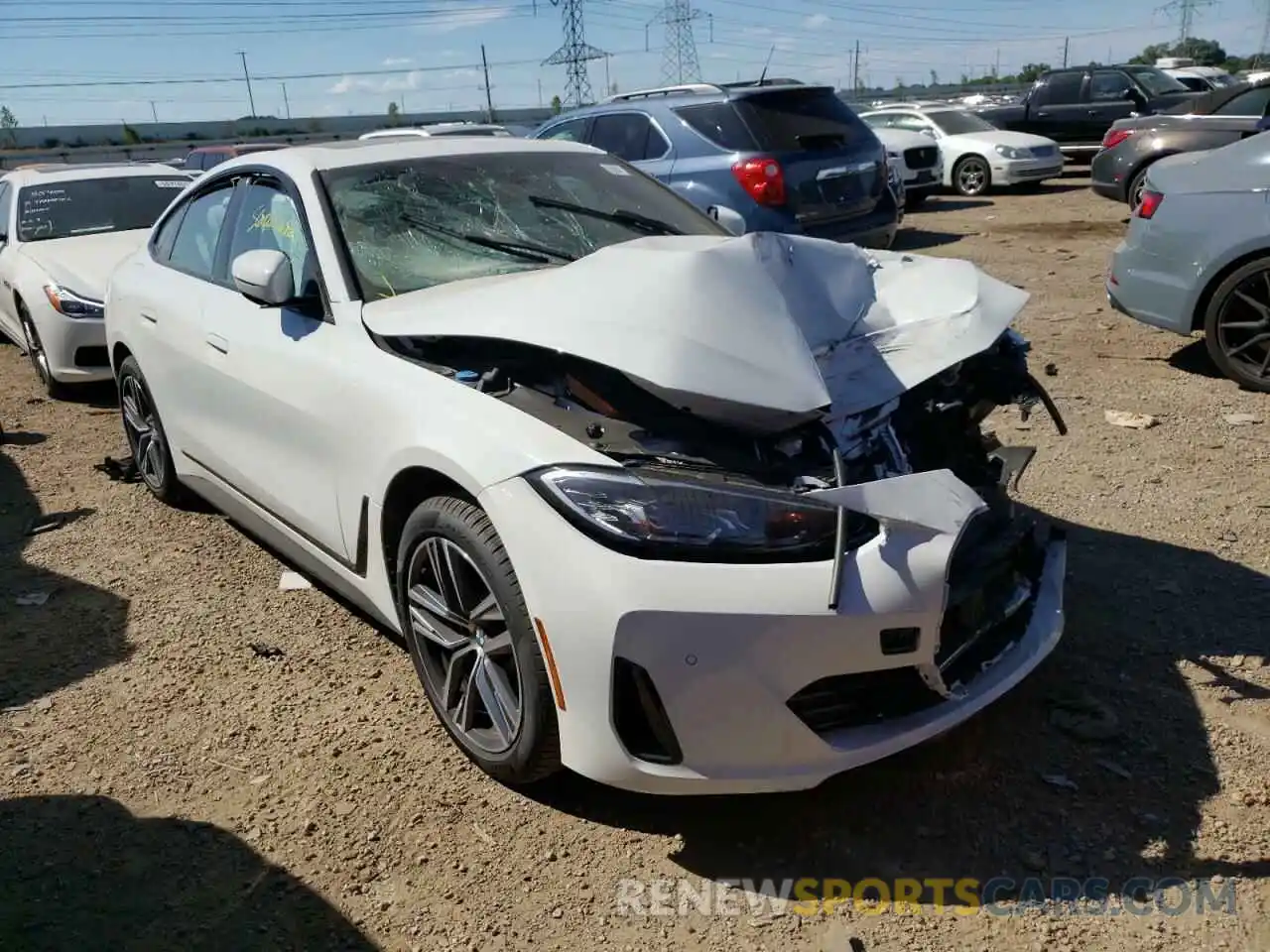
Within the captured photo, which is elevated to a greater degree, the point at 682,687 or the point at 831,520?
the point at 831,520

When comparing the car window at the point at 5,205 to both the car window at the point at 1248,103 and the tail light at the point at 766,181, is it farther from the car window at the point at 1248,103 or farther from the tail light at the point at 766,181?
the car window at the point at 1248,103

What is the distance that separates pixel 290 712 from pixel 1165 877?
2560mm

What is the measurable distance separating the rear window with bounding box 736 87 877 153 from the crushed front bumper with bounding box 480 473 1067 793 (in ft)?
23.2

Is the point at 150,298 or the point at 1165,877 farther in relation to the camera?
the point at 150,298

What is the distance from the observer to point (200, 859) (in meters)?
2.73

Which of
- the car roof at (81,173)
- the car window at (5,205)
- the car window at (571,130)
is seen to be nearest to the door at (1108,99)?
the car window at (571,130)

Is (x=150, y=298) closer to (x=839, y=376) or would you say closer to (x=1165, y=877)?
(x=839, y=376)

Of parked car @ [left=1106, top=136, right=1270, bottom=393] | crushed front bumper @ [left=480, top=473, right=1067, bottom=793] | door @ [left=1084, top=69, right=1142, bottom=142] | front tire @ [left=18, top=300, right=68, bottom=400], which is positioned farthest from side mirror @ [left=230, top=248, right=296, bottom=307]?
door @ [left=1084, top=69, right=1142, bottom=142]

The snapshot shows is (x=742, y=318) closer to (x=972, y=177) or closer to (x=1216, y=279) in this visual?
(x=1216, y=279)

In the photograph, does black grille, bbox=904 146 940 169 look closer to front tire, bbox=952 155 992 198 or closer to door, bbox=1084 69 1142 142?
front tire, bbox=952 155 992 198

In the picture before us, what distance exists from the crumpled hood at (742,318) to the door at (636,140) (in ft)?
20.6

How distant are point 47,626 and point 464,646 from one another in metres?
2.17

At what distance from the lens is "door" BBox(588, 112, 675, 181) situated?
9406 mm

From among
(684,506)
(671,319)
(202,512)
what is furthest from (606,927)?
(202,512)
